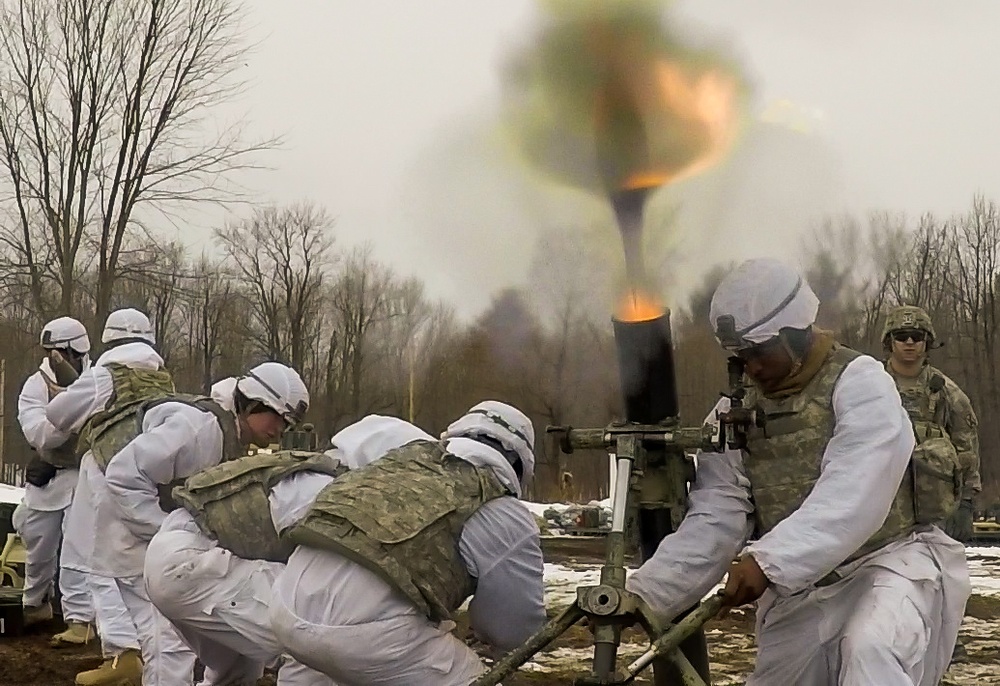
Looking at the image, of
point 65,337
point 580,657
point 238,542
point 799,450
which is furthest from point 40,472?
point 799,450

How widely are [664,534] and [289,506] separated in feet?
4.80

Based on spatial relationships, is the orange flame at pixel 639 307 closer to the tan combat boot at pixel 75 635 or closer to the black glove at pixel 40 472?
the tan combat boot at pixel 75 635

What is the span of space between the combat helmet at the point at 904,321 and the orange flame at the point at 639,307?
3.17m

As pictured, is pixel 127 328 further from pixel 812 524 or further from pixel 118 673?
pixel 812 524

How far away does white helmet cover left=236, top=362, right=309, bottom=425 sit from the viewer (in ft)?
19.2

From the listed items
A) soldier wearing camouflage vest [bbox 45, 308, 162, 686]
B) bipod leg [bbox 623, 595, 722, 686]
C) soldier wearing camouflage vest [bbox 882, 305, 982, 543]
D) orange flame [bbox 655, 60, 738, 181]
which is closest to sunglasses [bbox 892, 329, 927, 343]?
soldier wearing camouflage vest [bbox 882, 305, 982, 543]

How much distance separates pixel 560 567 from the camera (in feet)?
42.0

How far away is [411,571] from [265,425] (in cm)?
179

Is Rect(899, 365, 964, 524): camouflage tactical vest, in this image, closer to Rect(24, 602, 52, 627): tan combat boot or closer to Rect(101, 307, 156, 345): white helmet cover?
Rect(101, 307, 156, 345): white helmet cover

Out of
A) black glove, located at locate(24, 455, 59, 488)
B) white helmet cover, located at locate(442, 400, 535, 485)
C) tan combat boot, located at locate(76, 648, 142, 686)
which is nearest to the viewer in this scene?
white helmet cover, located at locate(442, 400, 535, 485)

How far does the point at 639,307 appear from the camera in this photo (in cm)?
488

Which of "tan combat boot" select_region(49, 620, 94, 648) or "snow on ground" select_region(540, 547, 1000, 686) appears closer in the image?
"snow on ground" select_region(540, 547, 1000, 686)

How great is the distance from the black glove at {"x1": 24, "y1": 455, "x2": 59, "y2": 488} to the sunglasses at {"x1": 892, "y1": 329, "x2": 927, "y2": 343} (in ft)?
19.1

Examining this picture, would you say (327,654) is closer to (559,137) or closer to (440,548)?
(440,548)
